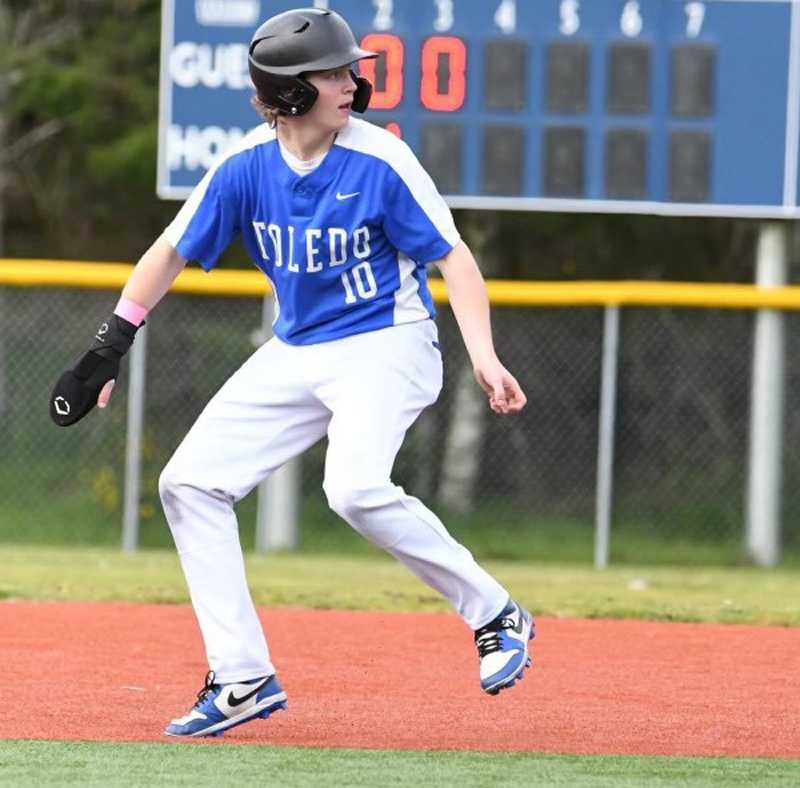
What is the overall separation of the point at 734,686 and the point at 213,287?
6950 mm

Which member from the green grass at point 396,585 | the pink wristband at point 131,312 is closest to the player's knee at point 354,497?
the pink wristband at point 131,312

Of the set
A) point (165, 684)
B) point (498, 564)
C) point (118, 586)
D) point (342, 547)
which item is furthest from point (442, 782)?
point (342, 547)

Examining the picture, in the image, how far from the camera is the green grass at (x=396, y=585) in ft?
32.2

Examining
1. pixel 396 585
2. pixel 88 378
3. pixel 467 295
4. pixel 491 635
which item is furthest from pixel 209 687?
pixel 396 585

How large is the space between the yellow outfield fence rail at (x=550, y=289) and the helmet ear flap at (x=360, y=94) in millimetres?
7342

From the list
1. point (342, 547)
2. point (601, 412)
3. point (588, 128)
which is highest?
point (588, 128)

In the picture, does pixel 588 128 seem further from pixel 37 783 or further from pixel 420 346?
pixel 37 783

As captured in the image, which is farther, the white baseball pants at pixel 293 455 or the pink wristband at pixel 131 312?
the pink wristband at pixel 131 312

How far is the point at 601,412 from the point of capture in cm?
1349

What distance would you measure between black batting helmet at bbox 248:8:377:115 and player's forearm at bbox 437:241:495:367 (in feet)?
1.89

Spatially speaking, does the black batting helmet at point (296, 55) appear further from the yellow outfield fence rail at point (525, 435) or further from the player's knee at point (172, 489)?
the yellow outfield fence rail at point (525, 435)

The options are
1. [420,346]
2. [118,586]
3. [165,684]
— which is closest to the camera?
[420,346]

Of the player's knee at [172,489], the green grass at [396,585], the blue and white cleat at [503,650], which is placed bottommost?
the green grass at [396,585]

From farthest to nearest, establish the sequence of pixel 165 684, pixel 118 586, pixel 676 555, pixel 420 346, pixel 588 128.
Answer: pixel 676 555 < pixel 588 128 < pixel 118 586 < pixel 165 684 < pixel 420 346
